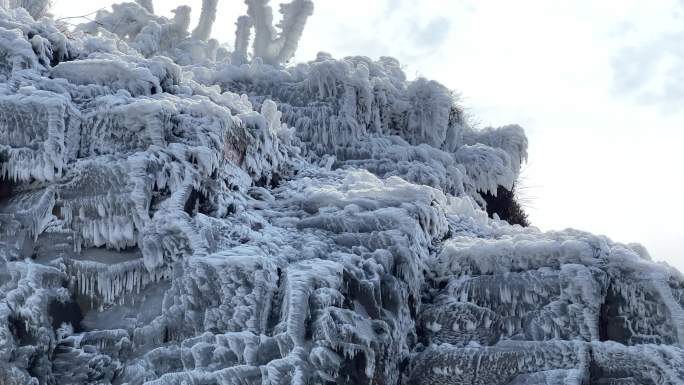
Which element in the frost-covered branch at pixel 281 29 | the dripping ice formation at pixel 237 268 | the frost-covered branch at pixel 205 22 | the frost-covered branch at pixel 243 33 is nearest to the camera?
the dripping ice formation at pixel 237 268

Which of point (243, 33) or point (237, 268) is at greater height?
point (243, 33)

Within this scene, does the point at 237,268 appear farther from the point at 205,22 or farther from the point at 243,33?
the point at 205,22

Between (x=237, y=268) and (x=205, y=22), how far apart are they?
1185cm

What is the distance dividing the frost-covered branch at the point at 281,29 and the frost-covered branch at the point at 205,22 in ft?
3.95

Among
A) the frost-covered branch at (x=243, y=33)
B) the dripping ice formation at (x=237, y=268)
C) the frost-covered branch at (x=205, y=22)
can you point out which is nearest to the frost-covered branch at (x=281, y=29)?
the frost-covered branch at (x=243, y=33)

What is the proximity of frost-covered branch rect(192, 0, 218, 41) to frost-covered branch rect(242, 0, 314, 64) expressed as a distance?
→ 3.95 ft

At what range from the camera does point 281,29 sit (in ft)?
47.4

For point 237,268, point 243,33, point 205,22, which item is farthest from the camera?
point 205,22

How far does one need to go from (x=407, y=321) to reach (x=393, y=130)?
15.8 ft

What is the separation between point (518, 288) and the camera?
5383 mm

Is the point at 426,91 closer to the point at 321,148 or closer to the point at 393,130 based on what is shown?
the point at 393,130

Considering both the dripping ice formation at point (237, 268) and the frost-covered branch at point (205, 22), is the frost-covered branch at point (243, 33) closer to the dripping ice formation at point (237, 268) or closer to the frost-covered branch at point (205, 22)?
the frost-covered branch at point (205, 22)

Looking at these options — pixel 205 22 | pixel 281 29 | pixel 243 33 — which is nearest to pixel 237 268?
pixel 281 29

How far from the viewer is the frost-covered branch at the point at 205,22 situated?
1572cm
